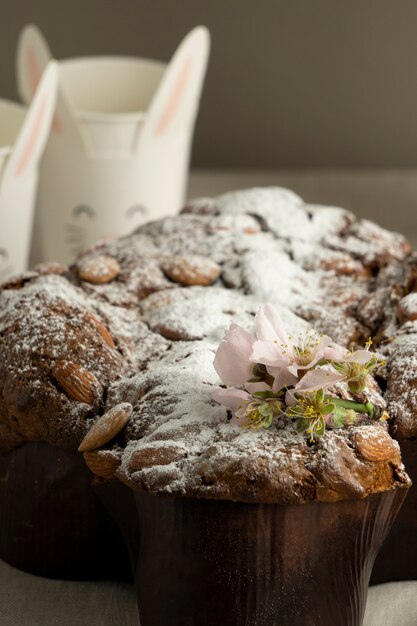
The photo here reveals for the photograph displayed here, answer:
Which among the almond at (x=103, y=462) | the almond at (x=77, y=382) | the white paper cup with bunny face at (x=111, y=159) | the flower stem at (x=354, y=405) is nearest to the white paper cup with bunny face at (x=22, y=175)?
the white paper cup with bunny face at (x=111, y=159)

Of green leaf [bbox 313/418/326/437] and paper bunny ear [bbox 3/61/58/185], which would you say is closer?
green leaf [bbox 313/418/326/437]

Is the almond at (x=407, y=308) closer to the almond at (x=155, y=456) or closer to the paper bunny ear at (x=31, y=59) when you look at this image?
the almond at (x=155, y=456)

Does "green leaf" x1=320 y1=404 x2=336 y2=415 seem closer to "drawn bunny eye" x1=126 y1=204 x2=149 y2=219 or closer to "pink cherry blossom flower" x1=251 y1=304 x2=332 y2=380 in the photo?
"pink cherry blossom flower" x1=251 y1=304 x2=332 y2=380

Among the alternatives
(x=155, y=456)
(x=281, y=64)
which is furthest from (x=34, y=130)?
(x=281, y=64)

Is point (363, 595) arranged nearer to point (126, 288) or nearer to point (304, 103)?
point (126, 288)

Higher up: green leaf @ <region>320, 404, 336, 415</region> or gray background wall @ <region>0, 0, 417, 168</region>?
green leaf @ <region>320, 404, 336, 415</region>

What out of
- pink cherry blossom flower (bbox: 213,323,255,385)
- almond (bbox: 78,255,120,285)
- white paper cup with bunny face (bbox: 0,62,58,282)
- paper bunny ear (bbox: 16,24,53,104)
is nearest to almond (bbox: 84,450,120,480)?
pink cherry blossom flower (bbox: 213,323,255,385)

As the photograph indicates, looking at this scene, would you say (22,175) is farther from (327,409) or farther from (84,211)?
(327,409)
